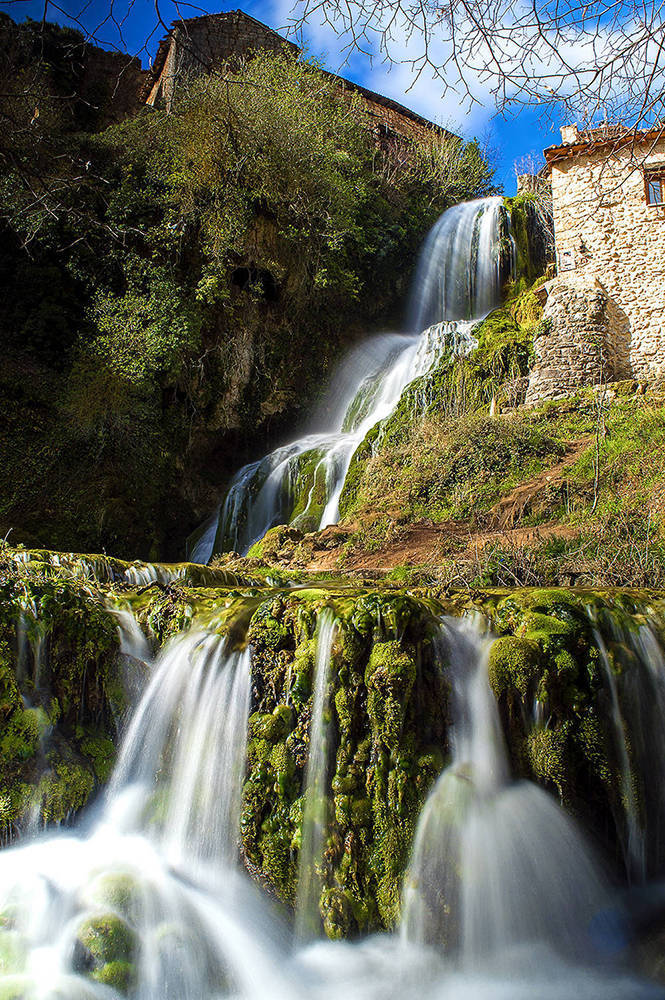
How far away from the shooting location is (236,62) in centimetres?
1958

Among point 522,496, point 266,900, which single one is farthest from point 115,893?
point 522,496

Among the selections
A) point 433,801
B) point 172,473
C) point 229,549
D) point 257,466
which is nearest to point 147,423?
point 172,473

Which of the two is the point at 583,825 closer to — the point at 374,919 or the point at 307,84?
A: the point at 374,919

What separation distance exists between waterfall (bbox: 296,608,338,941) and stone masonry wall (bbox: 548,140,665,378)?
11830mm

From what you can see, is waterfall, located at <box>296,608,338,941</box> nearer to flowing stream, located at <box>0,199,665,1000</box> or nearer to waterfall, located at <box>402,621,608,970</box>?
flowing stream, located at <box>0,199,665,1000</box>

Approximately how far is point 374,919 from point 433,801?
64cm

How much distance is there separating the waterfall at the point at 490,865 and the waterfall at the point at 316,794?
0.48 metres

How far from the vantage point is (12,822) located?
4.04 meters

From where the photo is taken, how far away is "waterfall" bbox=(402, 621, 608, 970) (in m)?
3.43

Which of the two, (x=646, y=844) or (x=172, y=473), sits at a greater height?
(x=172, y=473)

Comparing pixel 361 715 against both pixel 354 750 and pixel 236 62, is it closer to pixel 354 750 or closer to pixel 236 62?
pixel 354 750

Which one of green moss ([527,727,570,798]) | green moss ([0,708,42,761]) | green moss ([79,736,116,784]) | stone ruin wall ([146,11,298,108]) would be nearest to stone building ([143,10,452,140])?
stone ruin wall ([146,11,298,108])

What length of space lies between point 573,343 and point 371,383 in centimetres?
423

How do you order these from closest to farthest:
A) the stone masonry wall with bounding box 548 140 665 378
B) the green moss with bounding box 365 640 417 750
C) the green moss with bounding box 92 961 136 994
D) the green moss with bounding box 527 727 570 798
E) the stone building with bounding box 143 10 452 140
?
the green moss with bounding box 92 961 136 994
the green moss with bounding box 365 640 417 750
the green moss with bounding box 527 727 570 798
the stone masonry wall with bounding box 548 140 665 378
the stone building with bounding box 143 10 452 140
